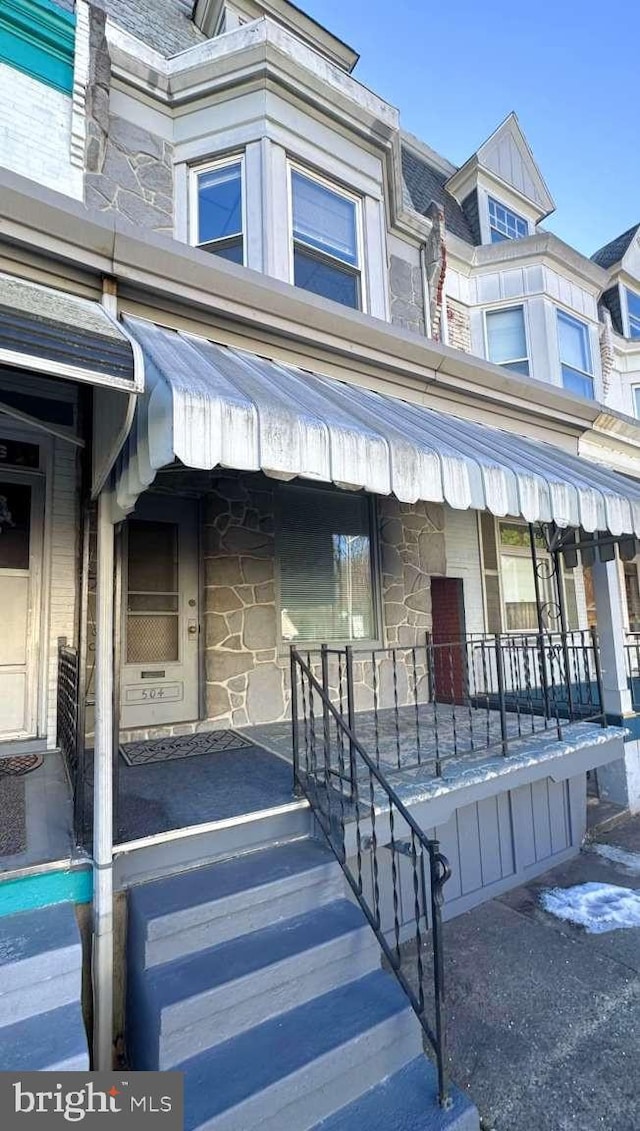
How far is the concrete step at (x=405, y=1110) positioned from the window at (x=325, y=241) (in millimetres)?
5853

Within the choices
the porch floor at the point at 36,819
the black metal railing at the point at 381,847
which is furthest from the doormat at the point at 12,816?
the black metal railing at the point at 381,847

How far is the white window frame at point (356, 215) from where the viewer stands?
527 cm

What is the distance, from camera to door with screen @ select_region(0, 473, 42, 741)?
4.03m

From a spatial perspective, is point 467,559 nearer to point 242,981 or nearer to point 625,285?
point 242,981

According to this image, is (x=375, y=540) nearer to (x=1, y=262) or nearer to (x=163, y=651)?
(x=163, y=651)

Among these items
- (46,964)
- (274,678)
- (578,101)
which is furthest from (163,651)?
(578,101)

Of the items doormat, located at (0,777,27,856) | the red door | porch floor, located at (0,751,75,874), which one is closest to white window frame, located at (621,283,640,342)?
the red door

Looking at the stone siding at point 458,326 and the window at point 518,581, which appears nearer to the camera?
the window at point 518,581

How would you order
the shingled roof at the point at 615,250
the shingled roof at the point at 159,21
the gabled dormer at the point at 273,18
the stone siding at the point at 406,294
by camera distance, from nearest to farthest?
1. the shingled roof at the point at 159,21
2. the gabled dormer at the point at 273,18
3. the stone siding at the point at 406,294
4. the shingled roof at the point at 615,250

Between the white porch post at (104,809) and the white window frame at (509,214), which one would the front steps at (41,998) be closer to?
A: the white porch post at (104,809)

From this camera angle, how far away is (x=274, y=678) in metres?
5.05

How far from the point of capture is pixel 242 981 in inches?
82.4

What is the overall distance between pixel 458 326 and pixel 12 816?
854 centimetres

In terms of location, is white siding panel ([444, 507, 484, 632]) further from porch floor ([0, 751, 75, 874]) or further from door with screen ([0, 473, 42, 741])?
porch floor ([0, 751, 75, 874])
